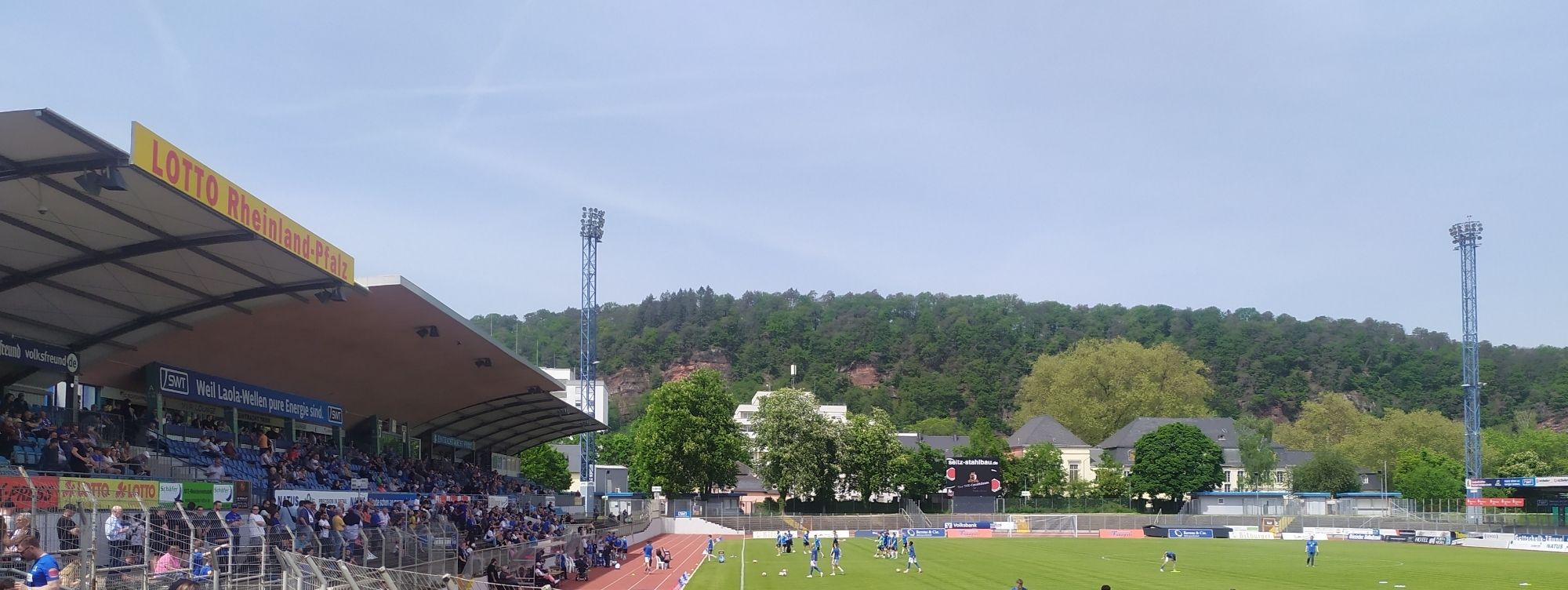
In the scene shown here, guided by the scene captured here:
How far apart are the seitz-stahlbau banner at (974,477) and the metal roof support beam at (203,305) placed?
62.3 m

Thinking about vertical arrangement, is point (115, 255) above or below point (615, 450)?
above

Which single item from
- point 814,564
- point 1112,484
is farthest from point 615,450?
point 814,564

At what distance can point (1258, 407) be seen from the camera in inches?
7441

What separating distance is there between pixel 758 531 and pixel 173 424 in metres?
53.7

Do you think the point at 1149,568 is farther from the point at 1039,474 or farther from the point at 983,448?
the point at 983,448

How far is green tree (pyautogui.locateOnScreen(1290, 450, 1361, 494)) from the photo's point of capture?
105812 mm

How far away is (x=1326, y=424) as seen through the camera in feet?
437

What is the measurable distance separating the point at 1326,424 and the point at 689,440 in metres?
83.0

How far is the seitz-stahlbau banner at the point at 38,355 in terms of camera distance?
23578 mm

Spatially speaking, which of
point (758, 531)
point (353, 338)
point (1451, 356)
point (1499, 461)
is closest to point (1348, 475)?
point (1499, 461)

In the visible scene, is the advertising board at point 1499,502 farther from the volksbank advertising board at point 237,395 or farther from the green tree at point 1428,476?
the volksbank advertising board at point 237,395

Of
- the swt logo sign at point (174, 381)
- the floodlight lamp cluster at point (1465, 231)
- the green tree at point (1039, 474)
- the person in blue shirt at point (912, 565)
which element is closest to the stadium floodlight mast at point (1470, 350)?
the floodlight lamp cluster at point (1465, 231)

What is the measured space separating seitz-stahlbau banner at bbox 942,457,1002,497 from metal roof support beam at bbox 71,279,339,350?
204ft

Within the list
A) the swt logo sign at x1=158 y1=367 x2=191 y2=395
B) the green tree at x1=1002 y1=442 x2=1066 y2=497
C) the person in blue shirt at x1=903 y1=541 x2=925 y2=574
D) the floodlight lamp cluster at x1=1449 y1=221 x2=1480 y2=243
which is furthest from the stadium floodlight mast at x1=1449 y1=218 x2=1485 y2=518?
the swt logo sign at x1=158 y1=367 x2=191 y2=395
